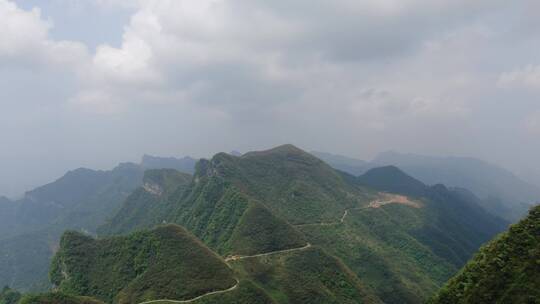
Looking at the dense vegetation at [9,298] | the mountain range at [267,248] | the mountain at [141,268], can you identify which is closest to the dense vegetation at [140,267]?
the mountain at [141,268]

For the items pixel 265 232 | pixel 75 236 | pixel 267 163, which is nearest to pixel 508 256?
pixel 265 232

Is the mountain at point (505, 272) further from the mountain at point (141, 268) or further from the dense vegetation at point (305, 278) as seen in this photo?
the mountain at point (141, 268)

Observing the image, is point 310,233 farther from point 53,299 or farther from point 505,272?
point 505,272

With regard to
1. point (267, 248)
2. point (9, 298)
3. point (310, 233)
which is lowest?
point (9, 298)

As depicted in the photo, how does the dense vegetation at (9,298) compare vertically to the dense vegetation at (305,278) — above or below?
below

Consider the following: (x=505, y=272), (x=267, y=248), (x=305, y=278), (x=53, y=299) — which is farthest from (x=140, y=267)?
(x=505, y=272)
